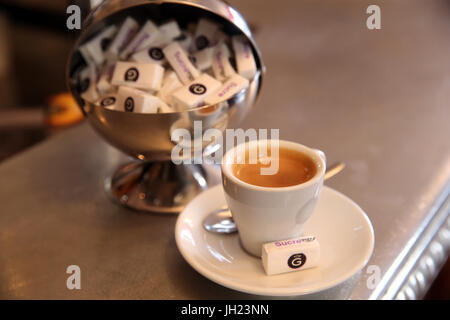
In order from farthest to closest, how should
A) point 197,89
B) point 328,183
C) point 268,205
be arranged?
point 328,183 < point 197,89 < point 268,205

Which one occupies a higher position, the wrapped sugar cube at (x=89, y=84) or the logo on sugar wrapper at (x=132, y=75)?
the logo on sugar wrapper at (x=132, y=75)

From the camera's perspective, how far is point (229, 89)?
650 millimetres

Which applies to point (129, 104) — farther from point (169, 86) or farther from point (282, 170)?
point (282, 170)

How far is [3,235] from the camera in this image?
0.68m

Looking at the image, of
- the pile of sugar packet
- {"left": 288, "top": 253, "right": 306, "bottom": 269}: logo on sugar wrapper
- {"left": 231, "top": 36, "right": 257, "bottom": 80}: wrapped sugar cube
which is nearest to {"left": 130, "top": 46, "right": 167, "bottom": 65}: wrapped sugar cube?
the pile of sugar packet

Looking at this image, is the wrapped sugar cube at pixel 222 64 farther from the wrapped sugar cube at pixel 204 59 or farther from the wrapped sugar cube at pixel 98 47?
the wrapped sugar cube at pixel 98 47

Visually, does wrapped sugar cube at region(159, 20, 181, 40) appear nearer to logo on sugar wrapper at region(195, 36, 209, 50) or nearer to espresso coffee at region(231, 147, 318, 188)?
logo on sugar wrapper at region(195, 36, 209, 50)

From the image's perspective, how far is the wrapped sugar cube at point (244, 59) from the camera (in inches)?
26.6

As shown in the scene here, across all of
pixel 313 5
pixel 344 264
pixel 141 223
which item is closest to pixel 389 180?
pixel 344 264

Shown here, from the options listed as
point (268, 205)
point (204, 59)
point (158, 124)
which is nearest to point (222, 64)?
point (204, 59)

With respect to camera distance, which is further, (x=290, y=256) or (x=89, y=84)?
(x=89, y=84)

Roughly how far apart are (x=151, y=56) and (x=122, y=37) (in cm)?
6

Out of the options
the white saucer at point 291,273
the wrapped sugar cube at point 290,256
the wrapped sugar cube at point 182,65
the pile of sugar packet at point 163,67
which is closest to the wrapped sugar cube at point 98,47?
the pile of sugar packet at point 163,67

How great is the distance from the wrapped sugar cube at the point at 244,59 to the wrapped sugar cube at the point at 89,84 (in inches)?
7.7
